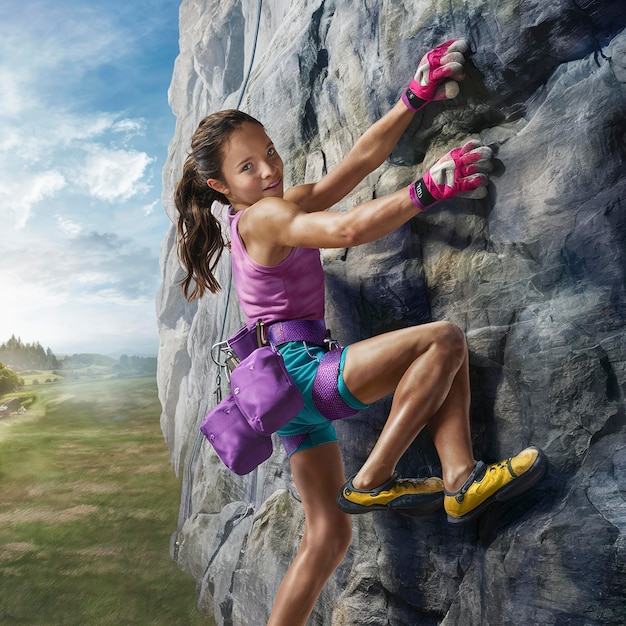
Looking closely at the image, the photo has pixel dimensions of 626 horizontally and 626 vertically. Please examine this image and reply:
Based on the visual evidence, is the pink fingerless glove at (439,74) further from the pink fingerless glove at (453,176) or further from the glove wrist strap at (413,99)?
the pink fingerless glove at (453,176)

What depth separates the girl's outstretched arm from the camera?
1579mm

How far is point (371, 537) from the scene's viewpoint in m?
1.84

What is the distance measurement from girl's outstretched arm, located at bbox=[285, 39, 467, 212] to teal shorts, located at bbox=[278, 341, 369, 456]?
44cm

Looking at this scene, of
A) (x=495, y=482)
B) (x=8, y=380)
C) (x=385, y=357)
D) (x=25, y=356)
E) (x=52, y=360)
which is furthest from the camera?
(x=52, y=360)

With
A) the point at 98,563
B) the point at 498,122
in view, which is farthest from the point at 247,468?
the point at 98,563

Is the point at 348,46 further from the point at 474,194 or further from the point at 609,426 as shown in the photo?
the point at 609,426

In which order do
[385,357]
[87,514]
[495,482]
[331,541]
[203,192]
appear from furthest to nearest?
[87,514] → [203,192] → [331,541] → [385,357] → [495,482]

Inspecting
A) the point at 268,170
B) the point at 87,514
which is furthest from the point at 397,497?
the point at 87,514

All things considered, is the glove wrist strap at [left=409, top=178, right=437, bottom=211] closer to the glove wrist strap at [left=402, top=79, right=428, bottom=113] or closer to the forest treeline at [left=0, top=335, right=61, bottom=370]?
the glove wrist strap at [left=402, top=79, right=428, bottom=113]

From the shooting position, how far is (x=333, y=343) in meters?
1.71

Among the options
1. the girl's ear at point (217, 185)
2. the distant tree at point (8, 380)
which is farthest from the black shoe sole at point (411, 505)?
the distant tree at point (8, 380)

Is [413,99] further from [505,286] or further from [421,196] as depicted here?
[505,286]

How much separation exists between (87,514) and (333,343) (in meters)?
2.42

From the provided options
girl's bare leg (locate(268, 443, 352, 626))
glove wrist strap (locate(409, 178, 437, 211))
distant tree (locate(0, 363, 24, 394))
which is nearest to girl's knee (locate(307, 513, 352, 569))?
girl's bare leg (locate(268, 443, 352, 626))
